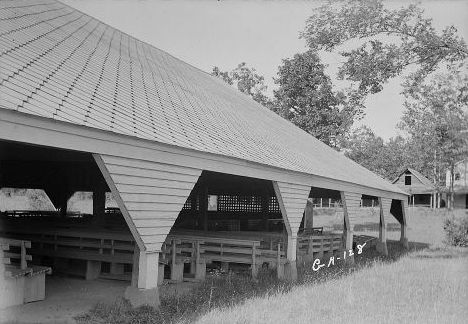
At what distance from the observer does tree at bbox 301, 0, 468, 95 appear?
19188 mm

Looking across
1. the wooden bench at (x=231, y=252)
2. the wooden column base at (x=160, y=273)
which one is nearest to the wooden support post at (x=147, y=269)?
the wooden column base at (x=160, y=273)

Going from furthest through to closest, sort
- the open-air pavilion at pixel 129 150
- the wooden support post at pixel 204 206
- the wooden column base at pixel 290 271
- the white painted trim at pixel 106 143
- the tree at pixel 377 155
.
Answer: the tree at pixel 377 155 → the wooden support post at pixel 204 206 → the wooden column base at pixel 290 271 → the open-air pavilion at pixel 129 150 → the white painted trim at pixel 106 143

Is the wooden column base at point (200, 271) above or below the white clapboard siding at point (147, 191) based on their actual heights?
below

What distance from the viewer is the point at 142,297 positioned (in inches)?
290

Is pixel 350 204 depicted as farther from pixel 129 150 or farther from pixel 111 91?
pixel 129 150

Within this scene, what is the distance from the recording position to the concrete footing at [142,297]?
736 cm

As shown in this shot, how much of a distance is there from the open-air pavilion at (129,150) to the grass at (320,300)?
0.53m

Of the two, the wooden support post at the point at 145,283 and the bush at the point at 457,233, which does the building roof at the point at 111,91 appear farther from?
the bush at the point at 457,233

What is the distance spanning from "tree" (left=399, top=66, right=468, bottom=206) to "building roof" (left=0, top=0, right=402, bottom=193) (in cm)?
2440

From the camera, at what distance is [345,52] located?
2006 centimetres

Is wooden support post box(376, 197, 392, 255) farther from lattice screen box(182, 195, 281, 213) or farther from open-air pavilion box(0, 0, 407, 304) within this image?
lattice screen box(182, 195, 281, 213)

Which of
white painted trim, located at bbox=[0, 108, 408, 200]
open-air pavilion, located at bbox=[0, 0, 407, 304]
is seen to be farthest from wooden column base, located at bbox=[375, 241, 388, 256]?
white painted trim, located at bbox=[0, 108, 408, 200]

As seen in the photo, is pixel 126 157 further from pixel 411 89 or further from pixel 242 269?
pixel 411 89

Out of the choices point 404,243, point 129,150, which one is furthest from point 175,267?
point 404,243
